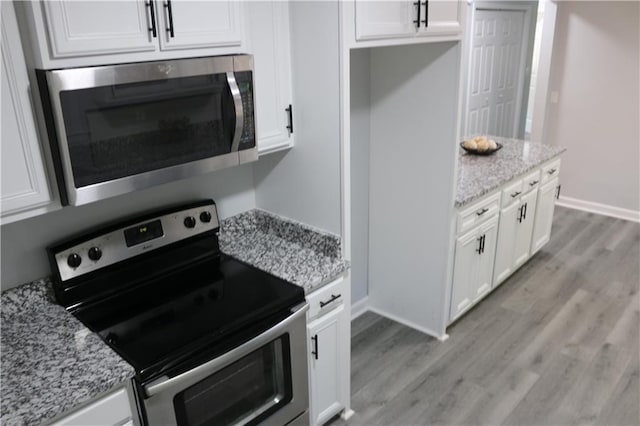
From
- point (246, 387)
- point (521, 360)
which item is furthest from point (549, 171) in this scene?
point (246, 387)

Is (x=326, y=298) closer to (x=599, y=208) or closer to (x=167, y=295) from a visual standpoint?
(x=167, y=295)

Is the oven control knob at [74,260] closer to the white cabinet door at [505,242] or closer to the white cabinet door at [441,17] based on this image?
the white cabinet door at [441,17]

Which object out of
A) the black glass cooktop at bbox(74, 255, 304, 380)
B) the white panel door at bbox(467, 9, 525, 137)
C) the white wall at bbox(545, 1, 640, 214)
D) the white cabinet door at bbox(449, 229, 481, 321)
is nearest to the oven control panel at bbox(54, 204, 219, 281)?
the black glass cooktop at bbox(74, 255, 304, 380)

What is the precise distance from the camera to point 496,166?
11.4 ft

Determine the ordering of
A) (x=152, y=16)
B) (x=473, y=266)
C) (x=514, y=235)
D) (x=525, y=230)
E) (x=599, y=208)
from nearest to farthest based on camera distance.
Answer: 1. (x=152, y=16)
2. (x=473, y=266)
3. (x=514, y=235)
4. (x=525, y=230)
5. (x=599, y=208)

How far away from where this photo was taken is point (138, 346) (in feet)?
5.20

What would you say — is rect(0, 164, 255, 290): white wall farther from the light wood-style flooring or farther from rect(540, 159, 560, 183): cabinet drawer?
rect(540, 159, 560, 183): cabinet drawer

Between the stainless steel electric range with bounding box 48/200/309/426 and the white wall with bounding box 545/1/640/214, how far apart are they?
4224mm

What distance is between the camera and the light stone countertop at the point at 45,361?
1346 millimetres

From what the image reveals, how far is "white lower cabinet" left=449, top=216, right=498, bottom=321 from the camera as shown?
3020mm

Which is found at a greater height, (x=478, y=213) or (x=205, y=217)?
(x=205, y=217)

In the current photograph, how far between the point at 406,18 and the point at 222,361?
5.11 ft

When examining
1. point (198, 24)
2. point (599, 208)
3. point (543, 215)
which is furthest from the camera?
point (599, 208)

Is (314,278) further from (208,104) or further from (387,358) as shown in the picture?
(387,358)
